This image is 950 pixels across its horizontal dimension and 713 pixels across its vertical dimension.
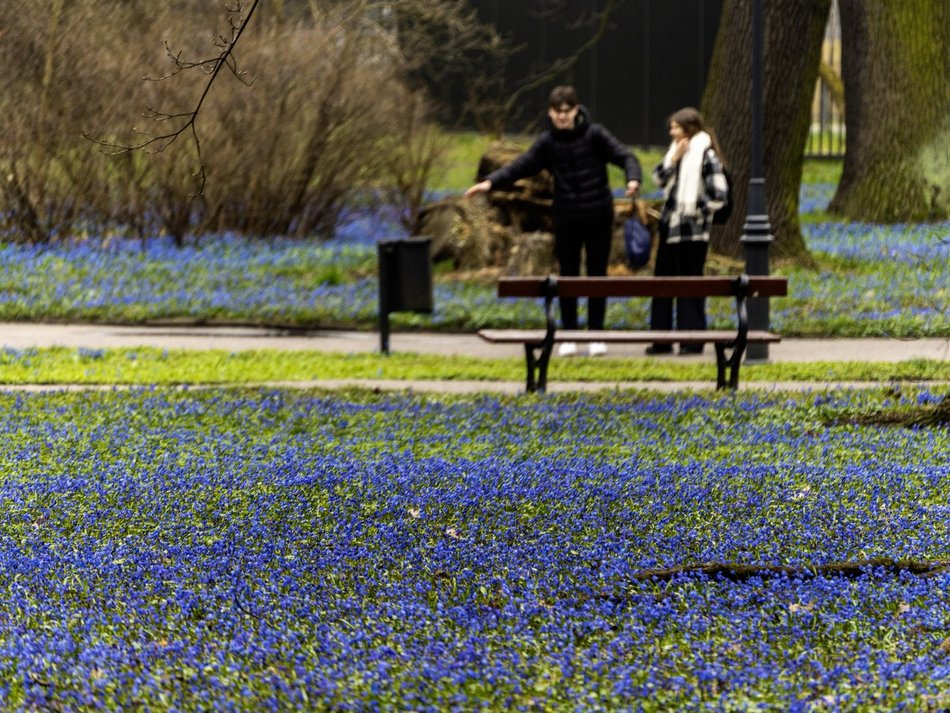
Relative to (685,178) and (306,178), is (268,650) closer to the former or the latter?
(685,178)

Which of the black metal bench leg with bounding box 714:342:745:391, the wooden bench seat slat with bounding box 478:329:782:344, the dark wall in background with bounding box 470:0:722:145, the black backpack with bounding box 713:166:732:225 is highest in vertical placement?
the dark wall in background with bounding box 470:0:722:145

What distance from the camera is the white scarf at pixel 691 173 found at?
1133 centimetres

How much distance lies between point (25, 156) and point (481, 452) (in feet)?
36.0

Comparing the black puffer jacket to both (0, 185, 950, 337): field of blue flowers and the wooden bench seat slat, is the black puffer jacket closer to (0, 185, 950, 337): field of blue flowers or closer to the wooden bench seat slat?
the wooden bench seat slat

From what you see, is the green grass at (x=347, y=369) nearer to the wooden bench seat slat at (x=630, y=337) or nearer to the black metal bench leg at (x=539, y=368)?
the wooden bench seat slat at (x=630, y=337)

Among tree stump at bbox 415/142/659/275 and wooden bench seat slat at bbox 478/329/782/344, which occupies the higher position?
tree stump at bbox 415/142/659/275

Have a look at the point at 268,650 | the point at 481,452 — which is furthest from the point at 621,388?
the point at 268,650

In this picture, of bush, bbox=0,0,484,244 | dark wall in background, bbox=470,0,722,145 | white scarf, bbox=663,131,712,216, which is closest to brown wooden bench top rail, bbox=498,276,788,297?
white scarf, bbox=663,131,712,216

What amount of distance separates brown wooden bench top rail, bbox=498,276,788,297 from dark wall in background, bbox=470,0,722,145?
20486 millimetres

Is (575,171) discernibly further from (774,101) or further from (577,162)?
(774,101)

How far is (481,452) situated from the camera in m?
7.96

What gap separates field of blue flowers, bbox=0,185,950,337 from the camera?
14375mm

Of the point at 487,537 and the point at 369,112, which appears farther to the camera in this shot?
the point at 369,112

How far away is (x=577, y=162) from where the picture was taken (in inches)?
466
